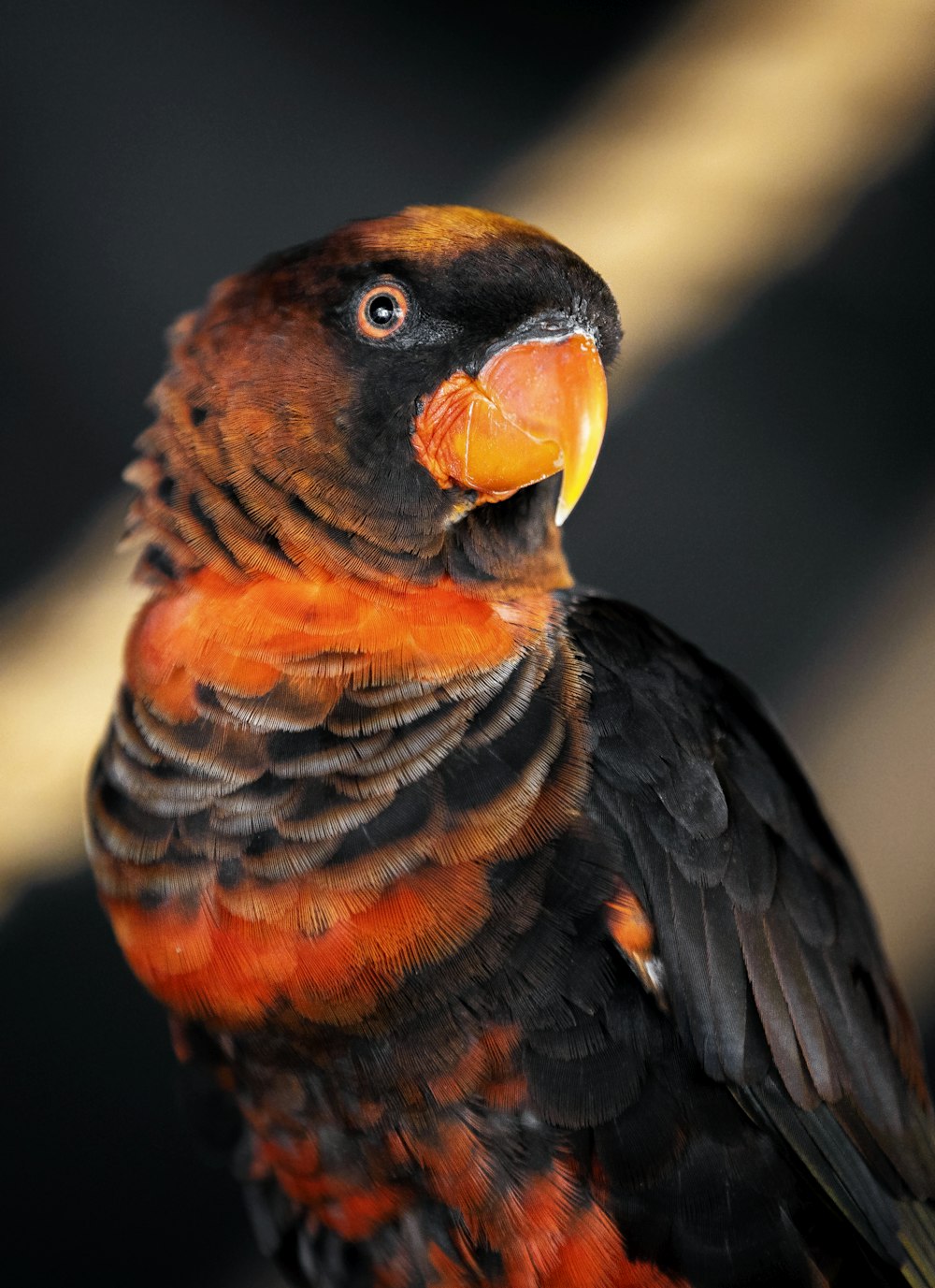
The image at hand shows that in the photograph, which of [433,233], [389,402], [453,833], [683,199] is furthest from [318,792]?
[683,199]

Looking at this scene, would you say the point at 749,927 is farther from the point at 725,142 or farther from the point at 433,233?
the point at 725,142

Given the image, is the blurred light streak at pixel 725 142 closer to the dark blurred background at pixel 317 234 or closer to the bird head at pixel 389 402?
the dark blurred background at pixel 317 234

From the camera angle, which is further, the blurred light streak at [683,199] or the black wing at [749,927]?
the blurred light streak at [683,199]

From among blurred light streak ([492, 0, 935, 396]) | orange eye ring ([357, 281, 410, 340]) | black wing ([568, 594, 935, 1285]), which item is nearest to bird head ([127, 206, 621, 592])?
orange eye ring ([357, 281, 410, 340])

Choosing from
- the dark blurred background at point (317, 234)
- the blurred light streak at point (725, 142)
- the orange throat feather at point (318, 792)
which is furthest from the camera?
the dark blurred background at point (317, 234)

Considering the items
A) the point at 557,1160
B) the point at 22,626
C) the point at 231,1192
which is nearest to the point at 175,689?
the point at 557,1160

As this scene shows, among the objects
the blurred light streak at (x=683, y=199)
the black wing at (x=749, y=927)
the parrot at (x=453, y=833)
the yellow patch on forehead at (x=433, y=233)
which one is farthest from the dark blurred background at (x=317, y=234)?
the black wing at (x=749, y=927)

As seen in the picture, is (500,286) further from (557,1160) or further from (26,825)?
(26,825)
